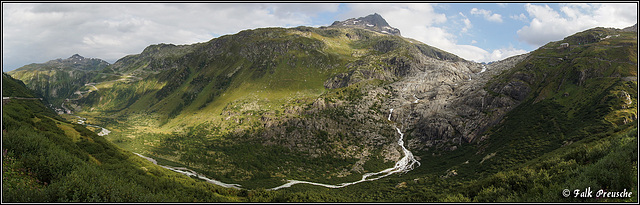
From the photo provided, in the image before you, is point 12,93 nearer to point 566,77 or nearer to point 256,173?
point 256,173

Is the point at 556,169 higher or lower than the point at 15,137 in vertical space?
lower

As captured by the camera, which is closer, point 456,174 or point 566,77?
point 456,174

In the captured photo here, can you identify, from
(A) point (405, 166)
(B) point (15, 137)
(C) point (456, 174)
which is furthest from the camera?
(A) point (405, 166)

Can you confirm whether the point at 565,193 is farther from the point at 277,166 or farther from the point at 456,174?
the point at 277,166

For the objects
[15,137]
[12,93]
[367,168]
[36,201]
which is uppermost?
[12,93]

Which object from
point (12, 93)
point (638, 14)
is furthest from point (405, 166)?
point (12, 93)

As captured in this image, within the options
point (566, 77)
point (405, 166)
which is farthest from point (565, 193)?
point (566, 77)

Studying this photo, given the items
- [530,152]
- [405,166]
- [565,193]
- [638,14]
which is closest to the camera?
[638,14]

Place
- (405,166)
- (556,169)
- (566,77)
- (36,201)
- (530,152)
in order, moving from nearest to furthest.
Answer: (36,201), (556,169), (530,152), (566,77), (405,166)

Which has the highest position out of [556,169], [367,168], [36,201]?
[36,201]
